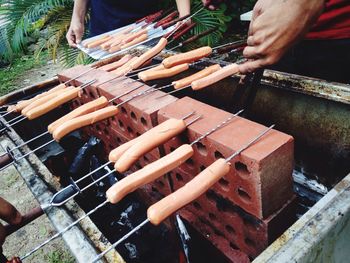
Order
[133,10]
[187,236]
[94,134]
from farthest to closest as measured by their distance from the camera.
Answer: [133,10] → [94,134] → [187,236]

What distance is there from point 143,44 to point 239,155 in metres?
2.06

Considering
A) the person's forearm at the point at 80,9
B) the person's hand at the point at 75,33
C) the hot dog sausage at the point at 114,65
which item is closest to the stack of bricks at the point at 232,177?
the hot dog sausage at the point at 114,65

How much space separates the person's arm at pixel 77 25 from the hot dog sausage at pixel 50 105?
6.06 ft

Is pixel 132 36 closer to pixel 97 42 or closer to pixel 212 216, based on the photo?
pixel 97 42

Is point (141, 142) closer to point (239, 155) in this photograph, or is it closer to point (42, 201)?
point (239, 155)

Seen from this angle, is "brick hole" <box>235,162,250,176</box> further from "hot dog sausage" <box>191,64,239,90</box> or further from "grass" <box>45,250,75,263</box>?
"grass" <box>45,250,75,263</box>

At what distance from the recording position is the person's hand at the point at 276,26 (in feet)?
4.55

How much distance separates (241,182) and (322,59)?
1376 mm

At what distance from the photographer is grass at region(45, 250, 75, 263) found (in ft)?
9.95

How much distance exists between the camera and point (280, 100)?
6.42 ft

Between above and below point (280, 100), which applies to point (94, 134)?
below

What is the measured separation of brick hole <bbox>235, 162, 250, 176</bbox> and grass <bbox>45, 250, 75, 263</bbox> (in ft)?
7.96

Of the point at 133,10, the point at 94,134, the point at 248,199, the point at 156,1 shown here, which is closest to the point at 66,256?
the point at 94,134

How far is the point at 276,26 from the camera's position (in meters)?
1.43
